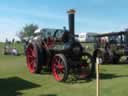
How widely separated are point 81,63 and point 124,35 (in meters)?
8.47

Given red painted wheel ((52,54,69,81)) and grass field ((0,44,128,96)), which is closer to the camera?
grass field ((0,44,128,96))

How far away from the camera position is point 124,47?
19.9m

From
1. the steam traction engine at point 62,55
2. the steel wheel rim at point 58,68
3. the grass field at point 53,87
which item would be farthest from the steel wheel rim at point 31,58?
the steel wheel rim at point 58,68

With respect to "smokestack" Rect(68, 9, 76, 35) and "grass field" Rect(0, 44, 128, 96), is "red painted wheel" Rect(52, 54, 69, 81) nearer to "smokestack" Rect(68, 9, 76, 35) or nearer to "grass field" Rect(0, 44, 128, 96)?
"grass field" Rect(0, 44, 128, 96)

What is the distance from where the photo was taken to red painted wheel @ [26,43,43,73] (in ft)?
46.6

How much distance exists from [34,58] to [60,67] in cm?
279

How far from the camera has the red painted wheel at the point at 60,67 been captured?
11833mm

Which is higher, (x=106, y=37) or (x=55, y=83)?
(x=106, y=37)

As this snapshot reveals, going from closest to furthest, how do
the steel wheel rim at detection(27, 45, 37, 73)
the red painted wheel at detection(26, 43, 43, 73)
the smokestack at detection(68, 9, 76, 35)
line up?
1. the smokestack at detection(68, 9, 76, 35)
2. the red painted wheel at detection(26, 43, 43, 73)
3. the steel wheel rim at detection(27, 45, 37, 73)

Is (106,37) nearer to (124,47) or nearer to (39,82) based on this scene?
(124,47)

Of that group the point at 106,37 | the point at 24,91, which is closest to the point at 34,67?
the point at 24,91

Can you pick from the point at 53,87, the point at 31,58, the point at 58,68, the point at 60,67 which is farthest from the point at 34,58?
the point at 53,87

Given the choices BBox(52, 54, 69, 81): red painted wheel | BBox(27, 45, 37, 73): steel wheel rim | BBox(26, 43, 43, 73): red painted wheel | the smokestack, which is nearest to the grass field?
BBox(52, 54, 69, 81): red painted wheel

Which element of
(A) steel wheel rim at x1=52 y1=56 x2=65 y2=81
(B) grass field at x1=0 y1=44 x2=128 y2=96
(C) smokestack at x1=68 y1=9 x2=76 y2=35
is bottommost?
(B) grass field at x1=0 y1=44 x2=128 y2=96
